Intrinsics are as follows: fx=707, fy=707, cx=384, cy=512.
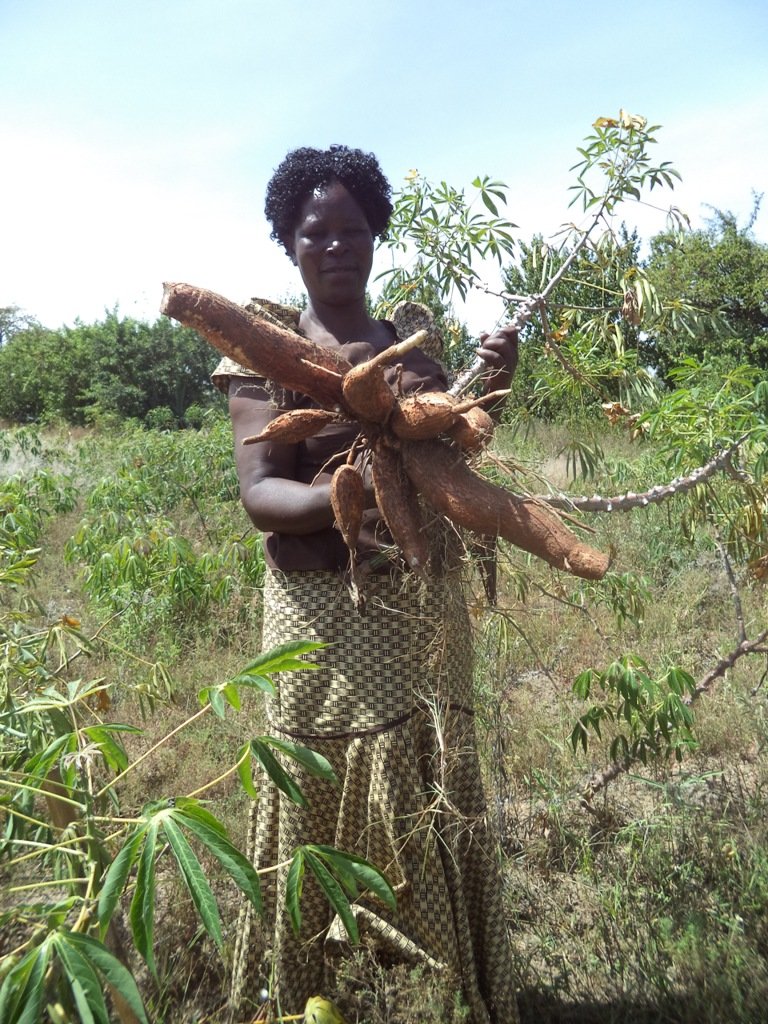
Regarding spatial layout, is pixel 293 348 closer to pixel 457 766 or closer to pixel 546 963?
pixel 457 766

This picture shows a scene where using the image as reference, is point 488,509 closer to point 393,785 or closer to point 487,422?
point 487,422

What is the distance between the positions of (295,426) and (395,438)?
166 mm

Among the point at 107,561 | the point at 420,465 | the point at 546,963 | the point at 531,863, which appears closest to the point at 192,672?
the point at 107,561

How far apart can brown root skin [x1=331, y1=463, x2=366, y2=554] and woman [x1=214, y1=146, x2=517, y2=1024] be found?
56mm

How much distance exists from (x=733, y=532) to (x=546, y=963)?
3.31ft

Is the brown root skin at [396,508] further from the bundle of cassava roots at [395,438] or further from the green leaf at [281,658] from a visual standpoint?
the green leaf at [281,658]

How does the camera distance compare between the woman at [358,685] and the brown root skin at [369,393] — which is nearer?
the brown root skin at [369,393]

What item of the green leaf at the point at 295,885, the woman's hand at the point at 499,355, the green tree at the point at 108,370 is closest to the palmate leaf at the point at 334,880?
the green leaf at the point at 295,885

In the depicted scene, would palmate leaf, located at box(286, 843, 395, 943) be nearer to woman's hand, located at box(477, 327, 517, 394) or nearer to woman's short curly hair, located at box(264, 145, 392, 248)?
woman's hand, located at box(477, 327, 517, 394)

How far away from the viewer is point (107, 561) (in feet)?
9.07

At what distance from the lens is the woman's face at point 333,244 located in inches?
49.1

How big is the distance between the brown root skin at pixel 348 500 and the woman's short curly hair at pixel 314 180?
54cm

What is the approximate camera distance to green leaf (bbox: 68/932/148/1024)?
614 mm

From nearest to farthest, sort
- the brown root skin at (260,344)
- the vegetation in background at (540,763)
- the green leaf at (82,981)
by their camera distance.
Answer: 1. the green leaf at (82,981)
2. the vegetation in background at (540,763)
3. the brown root skin at (260,344)
